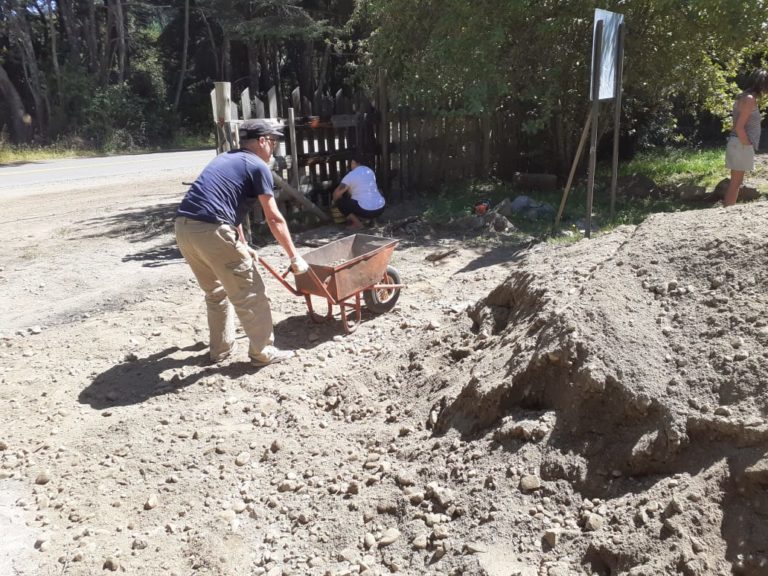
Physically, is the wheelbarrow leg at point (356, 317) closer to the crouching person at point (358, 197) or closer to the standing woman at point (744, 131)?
the crouching person at point (358, 197)

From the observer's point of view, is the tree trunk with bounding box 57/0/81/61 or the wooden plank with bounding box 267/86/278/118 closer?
the wooden plank with bounding box 267/86/278/118

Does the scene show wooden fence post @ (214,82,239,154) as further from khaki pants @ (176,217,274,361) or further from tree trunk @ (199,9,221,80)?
tree trunk @ (199,9,221,80)

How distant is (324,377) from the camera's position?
5.09 meters

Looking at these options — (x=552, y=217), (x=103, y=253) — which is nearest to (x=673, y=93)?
(x=552, y=217)

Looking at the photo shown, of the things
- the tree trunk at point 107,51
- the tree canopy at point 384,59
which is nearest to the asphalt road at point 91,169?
the tree canopy at point 384,59

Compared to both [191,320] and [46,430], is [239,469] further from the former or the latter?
[191,320]

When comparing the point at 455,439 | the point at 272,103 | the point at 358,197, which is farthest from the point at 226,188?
the point at 272,103

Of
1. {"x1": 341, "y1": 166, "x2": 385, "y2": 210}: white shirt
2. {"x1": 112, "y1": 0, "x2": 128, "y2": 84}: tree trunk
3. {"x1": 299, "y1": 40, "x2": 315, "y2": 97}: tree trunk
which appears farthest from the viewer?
{"x1": 112, "y1": 0, "x2": 128, "y2": 84}: tree trunk

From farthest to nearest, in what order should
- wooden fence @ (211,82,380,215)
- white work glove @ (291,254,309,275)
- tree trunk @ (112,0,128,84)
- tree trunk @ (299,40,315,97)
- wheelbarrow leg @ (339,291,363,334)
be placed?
tree trunk @ (112,0,128,84) → tree trunk @ (299,40,315,97) → wooden fence @ (211,82,380,215) → wheelbarrow leg @ (339,291,363,334) → white work glove @ (291,254,309,275)

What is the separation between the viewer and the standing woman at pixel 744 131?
785 centimetres

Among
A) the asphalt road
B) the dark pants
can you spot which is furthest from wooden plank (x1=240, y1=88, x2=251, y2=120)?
the asphalt road

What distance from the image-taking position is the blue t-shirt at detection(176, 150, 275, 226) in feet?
16.4

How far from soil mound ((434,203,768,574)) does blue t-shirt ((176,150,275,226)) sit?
2.05 m

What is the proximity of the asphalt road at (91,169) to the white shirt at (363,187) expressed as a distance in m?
8.30
